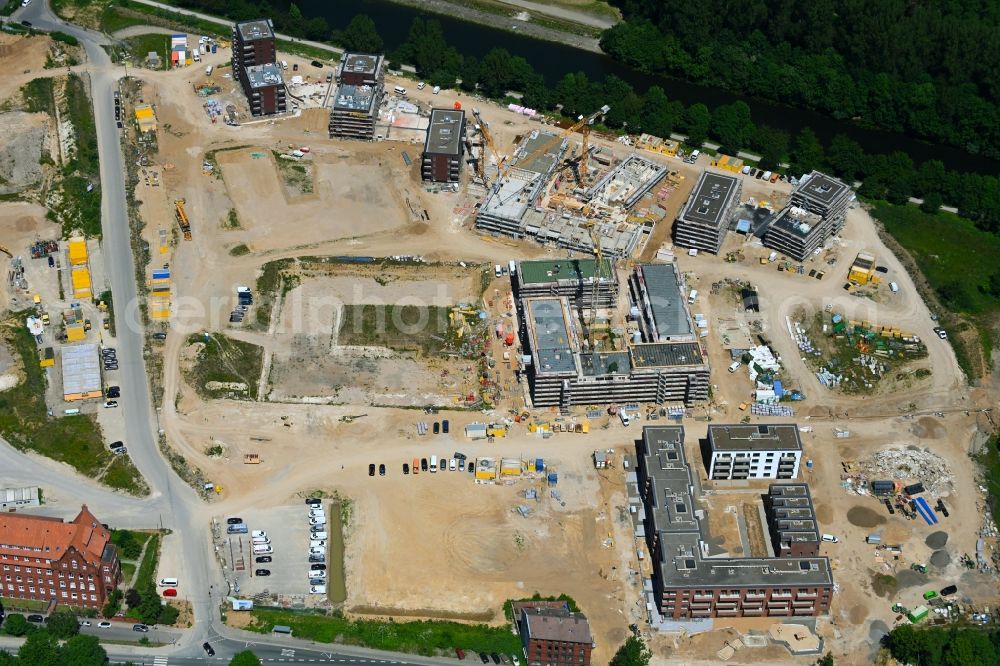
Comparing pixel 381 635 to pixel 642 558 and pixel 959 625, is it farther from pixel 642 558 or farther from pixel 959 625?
pixel 959 625

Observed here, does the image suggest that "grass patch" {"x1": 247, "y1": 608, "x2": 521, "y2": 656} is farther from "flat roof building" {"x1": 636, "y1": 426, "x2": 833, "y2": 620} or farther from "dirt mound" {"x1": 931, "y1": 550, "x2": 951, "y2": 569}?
"dirt mound" {"x1": 931, "y1": 550, "x2": 951, "y2": 569}

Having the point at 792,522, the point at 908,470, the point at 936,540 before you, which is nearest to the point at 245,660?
the point at 792,522

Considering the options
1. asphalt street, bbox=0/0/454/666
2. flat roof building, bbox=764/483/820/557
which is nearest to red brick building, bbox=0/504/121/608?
asphalt street, bbox=0/0/454/666

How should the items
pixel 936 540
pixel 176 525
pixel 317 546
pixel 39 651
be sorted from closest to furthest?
pixel 39 651 < pixel 317 546 < pixel 176 525 < pixel 936 540

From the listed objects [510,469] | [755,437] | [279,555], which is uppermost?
[755,437]

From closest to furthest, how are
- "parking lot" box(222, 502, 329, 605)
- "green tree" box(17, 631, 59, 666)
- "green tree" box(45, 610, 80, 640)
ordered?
"green tree" box(17, 631, 59, 666), "green tree" box(45, 610, 80, 640), "parking lot" box(222, 502, 329, 605)

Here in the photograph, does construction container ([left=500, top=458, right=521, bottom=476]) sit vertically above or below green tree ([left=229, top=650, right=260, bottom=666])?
above

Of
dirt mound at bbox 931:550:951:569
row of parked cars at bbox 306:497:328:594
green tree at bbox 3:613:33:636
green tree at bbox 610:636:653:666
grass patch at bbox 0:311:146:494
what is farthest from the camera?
grass patch at bbox 0:311:146:494

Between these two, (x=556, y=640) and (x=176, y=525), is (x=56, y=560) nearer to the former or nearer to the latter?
(x=176, y=525)

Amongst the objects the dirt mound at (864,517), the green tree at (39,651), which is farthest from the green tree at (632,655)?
the green tree at (39,651)
